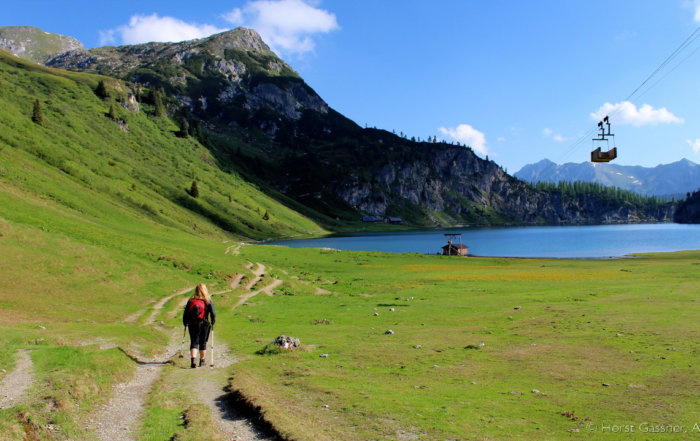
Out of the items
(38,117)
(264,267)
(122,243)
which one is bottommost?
(264,267)

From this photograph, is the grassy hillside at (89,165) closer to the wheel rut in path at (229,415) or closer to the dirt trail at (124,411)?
the dirt trail at (124,411)

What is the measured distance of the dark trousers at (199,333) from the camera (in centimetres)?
1766

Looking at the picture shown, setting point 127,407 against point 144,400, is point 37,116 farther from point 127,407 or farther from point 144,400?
point 127,407

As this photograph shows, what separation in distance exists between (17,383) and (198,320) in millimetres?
6456

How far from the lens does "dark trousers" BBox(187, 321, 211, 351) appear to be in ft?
57.9

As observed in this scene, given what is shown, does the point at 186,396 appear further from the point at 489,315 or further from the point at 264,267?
the point at 264,267

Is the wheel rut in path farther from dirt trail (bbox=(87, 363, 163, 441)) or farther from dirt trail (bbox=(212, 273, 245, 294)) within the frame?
dirt trail (bbox=(212, 273, 245, 294))

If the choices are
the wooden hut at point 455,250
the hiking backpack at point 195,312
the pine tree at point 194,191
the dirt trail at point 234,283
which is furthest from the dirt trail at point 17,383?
the pine tree at point 194,191

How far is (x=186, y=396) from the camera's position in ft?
44.5

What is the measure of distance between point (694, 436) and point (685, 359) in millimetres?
8128

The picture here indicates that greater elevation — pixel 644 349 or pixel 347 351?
pixel 644 349

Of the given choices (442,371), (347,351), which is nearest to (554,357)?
(442,371)

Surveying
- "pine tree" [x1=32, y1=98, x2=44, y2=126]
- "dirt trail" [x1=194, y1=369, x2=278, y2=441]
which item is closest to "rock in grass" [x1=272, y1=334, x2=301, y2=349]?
"dirt trail" [x1=194, y1=369, x2=278, y2=441]

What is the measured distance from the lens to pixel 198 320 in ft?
58.0
